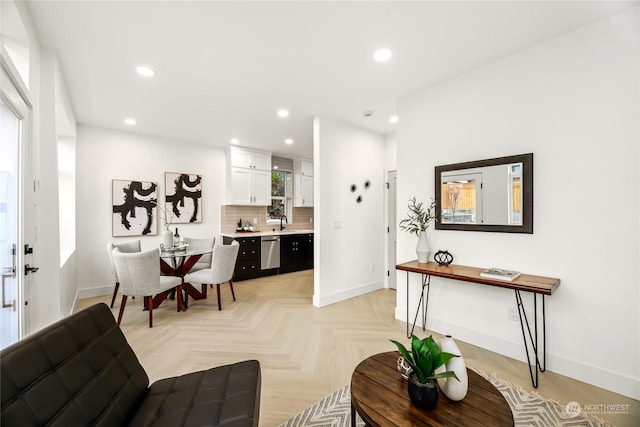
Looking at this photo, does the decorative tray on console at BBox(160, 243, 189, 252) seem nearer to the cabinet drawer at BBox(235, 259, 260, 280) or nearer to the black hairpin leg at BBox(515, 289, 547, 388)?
the cabinet drawer at BBox(235, 259, 260, 280)

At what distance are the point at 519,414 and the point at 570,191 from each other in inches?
64.8

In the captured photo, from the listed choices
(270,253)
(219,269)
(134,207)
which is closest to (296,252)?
(270,253)

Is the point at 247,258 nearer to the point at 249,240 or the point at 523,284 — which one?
the point at 249,240

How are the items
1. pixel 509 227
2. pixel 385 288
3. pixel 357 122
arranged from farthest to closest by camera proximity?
pixel 385 288 → pixel 357 122 → pixel 509 227

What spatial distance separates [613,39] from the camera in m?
1.97

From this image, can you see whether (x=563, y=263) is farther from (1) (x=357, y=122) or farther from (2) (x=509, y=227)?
(1) (x=357, y=122)

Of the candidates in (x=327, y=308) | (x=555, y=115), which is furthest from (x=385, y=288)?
(x=555, y=115)

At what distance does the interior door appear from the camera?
1.68 meters

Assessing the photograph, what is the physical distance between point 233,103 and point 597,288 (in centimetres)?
390

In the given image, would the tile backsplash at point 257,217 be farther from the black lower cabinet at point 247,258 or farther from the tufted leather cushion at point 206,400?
the tufted leather cushion at point 206,400

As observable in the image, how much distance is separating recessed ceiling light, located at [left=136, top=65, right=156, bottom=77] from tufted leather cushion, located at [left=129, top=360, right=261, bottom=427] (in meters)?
2.63

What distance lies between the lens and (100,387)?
3.87ft

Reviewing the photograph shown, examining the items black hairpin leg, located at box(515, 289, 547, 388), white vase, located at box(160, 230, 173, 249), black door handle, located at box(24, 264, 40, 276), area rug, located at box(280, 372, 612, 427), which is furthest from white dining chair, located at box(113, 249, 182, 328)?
black hairpin leg, located at box(515, 289, 547, 388)

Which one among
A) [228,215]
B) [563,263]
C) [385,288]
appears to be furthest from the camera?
[228,215]
